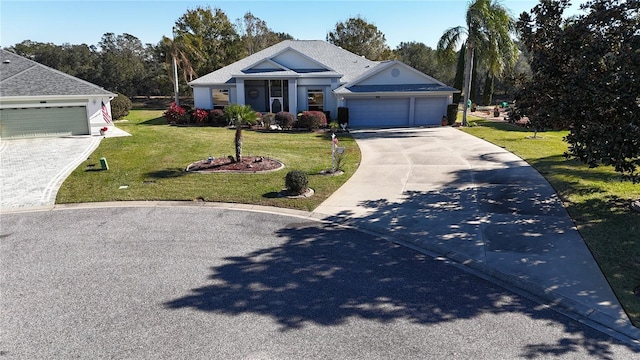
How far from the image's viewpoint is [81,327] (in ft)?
20.6

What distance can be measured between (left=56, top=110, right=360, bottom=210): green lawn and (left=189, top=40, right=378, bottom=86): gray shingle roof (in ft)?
28.6

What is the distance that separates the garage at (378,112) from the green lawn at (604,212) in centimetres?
1093

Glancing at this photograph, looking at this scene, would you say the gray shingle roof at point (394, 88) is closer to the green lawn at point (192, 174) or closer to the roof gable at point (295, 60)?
the roof gable at point (295, 60)

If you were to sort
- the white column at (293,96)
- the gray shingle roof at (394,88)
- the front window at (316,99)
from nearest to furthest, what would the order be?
the gray shingle roof at (394,88), the white column at (293,96), the front window at (316,99)

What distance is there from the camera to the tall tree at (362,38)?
197 feet

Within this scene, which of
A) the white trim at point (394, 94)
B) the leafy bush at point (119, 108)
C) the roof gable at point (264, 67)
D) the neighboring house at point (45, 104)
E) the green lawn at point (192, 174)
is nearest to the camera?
the green lawn at point (192, 174)

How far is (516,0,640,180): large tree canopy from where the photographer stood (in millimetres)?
8266

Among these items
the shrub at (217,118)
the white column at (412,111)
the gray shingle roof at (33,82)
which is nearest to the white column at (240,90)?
the shrub at (217,118)

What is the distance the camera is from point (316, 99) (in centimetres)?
3225

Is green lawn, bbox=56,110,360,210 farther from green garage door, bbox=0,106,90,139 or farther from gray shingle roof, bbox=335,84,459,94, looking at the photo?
gray shingle roof, bbox=335,84,459,94

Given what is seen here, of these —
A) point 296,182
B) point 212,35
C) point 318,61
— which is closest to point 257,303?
point 296,182

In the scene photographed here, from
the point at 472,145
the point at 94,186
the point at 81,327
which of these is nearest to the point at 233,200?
the point at 94,186

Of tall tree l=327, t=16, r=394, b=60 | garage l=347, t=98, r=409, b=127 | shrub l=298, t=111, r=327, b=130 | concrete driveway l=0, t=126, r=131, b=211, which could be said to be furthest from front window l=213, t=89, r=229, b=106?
tall tree l=327, t=16, r=394, b=60

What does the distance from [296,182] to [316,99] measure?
20.5 meters
